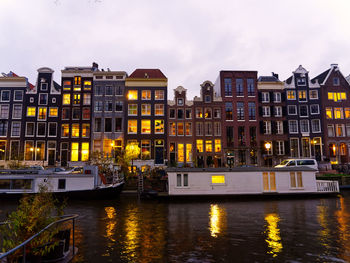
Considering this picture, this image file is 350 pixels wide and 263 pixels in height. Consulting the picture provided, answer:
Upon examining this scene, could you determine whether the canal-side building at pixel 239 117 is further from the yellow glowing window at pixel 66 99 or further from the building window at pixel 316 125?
the yellow glowing window at pixel 66 99

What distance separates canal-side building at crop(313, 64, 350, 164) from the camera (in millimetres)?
46125

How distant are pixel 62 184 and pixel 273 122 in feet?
127

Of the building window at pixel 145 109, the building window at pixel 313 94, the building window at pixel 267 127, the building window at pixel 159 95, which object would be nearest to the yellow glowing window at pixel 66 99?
the building window at pixel 145 109

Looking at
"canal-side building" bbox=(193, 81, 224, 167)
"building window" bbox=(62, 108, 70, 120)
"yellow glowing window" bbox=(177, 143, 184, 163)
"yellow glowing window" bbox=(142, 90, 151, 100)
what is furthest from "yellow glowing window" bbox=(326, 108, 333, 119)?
"building window" bbox=(62, 108, 70, 120)

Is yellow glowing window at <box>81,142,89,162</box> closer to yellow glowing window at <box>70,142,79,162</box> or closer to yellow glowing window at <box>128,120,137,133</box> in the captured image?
yellow glowing window at <box>70,142,79,162</box>

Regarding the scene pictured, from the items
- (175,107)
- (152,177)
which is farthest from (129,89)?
(152,177)

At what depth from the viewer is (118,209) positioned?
21219 millimetres

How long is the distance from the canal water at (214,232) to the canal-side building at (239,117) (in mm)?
23736

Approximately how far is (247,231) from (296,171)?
15398mm

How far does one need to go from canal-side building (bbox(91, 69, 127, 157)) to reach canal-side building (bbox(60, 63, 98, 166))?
116cm

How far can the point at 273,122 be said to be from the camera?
47844mm

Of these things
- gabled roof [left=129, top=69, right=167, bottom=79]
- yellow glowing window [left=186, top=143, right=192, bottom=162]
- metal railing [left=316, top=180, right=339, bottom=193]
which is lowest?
metal railing [left=316, top=180, right=339, bottom=193]

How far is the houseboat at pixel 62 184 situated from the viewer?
2633 centimetres

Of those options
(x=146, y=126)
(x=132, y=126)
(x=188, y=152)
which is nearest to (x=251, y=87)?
(x=188, y=152)
